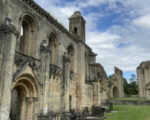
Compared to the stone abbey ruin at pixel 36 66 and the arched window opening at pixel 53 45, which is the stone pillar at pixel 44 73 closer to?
the stone abbey ruin at pixel 36 66

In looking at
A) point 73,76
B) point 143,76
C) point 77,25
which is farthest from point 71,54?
point 143,76

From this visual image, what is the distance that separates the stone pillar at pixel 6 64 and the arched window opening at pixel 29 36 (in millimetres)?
3107

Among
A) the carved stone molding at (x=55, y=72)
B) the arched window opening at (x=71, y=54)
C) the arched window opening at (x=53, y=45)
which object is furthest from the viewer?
the arched window opening at (x=71, y=54)

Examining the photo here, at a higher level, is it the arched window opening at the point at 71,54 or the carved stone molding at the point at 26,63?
the arched window opening at the point at 71,54

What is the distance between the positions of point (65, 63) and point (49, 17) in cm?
489

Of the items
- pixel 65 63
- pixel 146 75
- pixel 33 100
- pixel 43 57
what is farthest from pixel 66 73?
pixel 146 75

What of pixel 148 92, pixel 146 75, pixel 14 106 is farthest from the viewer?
pixel 146 75

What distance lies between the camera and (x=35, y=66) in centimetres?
1226

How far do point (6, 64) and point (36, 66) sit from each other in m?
3.55

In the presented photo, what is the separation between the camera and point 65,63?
1670 cm

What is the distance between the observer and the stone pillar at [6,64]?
865 centimetres

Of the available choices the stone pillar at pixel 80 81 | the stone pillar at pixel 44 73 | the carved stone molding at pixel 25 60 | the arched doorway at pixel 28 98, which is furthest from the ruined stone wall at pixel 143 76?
the arched doorway at pixel 28 98

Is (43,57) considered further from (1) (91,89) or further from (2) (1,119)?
(1) (91,89)

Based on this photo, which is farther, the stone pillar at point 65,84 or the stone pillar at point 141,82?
the stone pillar at point 141,82
